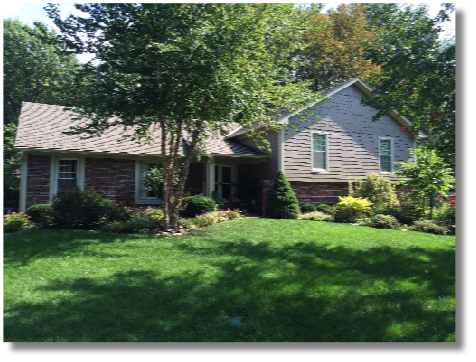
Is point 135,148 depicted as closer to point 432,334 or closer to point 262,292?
point 262,292

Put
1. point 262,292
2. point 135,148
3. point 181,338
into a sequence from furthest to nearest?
point 135,148, point 262,292, point 181,338

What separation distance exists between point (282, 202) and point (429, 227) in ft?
15.7

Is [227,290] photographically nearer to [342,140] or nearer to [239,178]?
[239,178]

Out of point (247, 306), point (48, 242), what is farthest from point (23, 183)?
point (247, 306)

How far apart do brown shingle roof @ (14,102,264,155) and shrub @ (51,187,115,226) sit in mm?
2694

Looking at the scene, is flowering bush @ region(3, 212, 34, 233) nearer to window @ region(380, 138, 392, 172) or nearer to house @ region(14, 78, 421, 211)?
house @ region(14, 78, 421, 211)

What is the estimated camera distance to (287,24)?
10.3 m

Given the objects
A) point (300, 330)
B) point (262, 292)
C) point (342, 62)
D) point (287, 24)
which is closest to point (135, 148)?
point (287, 24)

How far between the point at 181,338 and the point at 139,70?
6.77m

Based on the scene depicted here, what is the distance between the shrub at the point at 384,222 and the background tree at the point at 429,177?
73.0 inches

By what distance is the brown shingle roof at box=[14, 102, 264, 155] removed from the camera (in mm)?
12649

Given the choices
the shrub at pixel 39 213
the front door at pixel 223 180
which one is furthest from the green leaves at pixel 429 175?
the shrub at pixel 39 213

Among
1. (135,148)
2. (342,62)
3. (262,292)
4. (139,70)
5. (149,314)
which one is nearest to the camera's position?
(149,314)

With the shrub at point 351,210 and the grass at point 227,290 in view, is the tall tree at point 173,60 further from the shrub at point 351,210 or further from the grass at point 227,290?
the shrub at point 351,210
